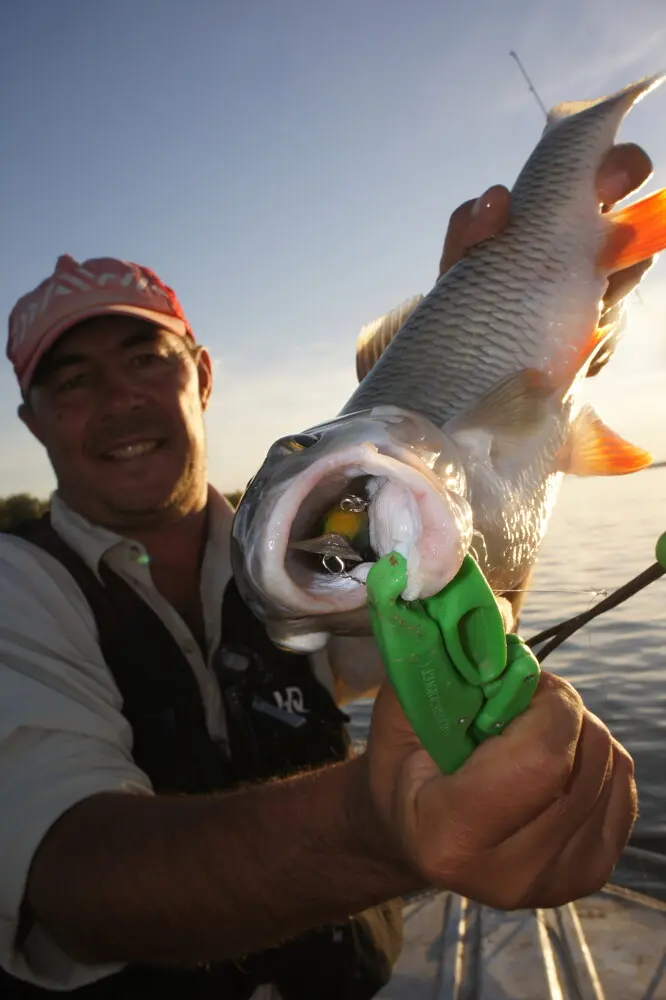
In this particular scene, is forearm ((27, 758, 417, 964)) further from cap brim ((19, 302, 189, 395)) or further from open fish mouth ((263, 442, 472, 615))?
cap brim ((19, 302, 189, 395))

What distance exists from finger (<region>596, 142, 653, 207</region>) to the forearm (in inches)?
89.6

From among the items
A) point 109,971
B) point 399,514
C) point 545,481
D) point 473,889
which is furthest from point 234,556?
point 109,971

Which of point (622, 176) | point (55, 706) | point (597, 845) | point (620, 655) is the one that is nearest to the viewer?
point (597, 845)

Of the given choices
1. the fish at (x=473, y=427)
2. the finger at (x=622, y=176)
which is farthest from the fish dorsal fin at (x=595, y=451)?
the finger at (x=622, y=176)

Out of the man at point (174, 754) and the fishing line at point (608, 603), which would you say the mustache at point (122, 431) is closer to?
the man at point (174, 754)

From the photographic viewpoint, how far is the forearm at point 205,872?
1.62 meters

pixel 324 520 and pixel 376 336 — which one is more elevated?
pixel 376 336

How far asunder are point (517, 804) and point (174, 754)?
1876mm

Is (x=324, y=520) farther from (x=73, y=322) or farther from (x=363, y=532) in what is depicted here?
(x=73, y=322)

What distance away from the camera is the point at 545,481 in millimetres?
2104

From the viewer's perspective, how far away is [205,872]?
1759mm

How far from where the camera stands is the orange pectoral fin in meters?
2.39

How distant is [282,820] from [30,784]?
772 millimetres

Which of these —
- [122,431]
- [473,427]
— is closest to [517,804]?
[473,427]
